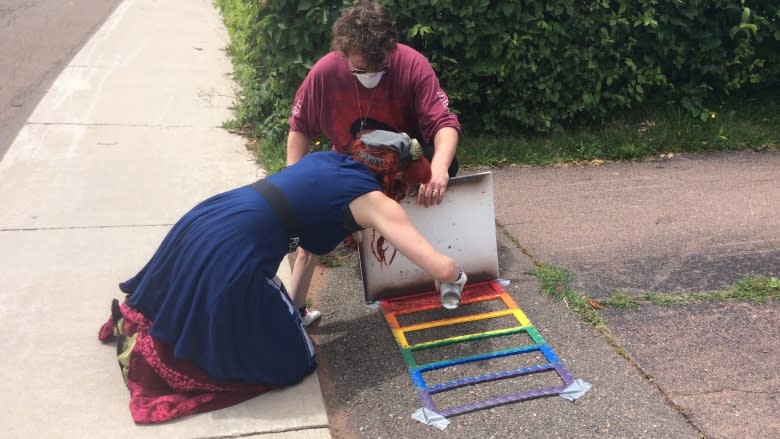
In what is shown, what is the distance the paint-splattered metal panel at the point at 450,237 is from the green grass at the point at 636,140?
5.70ft

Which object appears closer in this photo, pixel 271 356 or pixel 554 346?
pixel 271 356

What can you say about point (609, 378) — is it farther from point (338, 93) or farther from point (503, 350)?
point (338, 93)

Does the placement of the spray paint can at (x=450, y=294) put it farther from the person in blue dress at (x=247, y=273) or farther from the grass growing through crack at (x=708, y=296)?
the grass growing through crack at (x=708, y=296)

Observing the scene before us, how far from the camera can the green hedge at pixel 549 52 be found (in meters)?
5.16

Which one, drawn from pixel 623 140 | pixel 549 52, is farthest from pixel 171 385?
pixel 623 140

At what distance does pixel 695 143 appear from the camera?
5.61m

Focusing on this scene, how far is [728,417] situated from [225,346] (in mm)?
1891

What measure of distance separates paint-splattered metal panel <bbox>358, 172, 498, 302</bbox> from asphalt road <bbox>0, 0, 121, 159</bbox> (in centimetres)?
328

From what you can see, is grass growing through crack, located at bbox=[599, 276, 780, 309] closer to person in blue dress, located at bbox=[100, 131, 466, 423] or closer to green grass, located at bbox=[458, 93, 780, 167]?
person in blue dress, located at bbox=[100, 131, 466, 423]

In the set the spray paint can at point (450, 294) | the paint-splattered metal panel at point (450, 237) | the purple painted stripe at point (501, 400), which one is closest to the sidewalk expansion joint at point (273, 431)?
the purple painted stripe at point (501, 400)

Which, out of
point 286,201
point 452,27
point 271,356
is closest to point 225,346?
point 271,356

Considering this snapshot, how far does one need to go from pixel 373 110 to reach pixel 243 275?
1179 millimetres

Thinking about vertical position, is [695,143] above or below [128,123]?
above

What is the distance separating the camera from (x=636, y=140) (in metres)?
5.59
